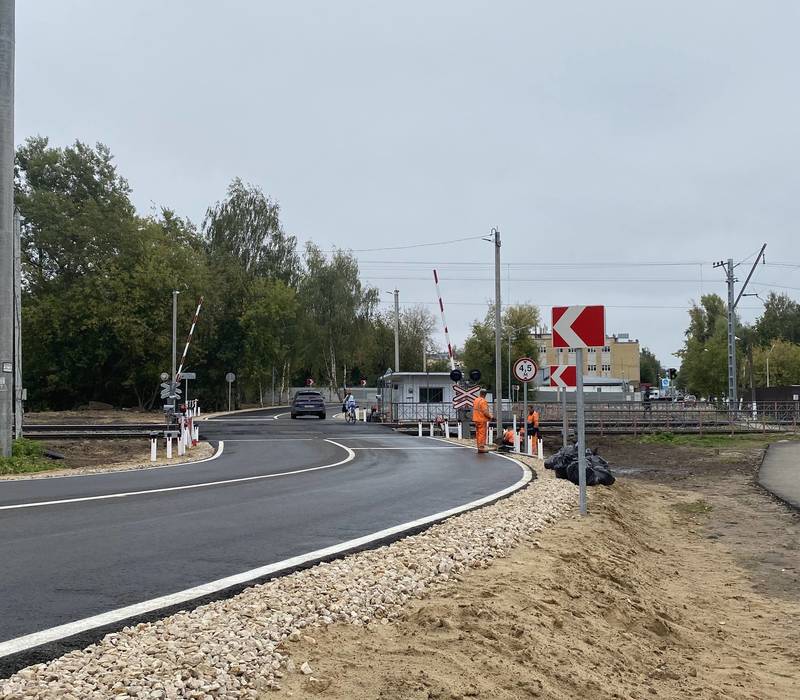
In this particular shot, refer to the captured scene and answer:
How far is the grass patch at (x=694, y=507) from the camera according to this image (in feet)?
51.2

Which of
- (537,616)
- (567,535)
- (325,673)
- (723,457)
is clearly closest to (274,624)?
(325,673)

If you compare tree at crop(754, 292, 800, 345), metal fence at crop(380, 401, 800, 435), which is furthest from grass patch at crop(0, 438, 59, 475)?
tree at crop(754, 292, 800, 345)

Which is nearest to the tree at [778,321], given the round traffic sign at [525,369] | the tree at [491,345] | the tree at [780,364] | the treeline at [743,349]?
the treeline at [743,349]

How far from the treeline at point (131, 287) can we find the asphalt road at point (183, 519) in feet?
130

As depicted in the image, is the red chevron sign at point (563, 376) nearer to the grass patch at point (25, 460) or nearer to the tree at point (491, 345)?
the grass patch at point (25, 460)

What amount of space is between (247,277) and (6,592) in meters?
65.4

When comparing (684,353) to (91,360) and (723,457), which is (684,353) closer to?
(91,360)

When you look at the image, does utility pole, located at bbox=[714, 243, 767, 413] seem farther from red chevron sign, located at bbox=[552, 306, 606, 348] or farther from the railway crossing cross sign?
red chevron sign, located at bbox=[552, 306, 606, 348]

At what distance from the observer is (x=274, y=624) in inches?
205

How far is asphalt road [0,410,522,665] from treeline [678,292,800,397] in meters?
45.7

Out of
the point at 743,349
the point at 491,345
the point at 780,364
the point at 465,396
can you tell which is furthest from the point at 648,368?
the point at 465,396

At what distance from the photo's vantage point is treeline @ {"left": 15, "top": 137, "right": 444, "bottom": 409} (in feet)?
183

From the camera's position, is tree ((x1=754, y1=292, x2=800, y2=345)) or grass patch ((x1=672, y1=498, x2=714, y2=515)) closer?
grass patch ((x1=672, y1=498, x2=714, y2=515))

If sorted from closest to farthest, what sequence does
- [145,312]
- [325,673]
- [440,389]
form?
[325,673] → [440,389] → [145,312]
